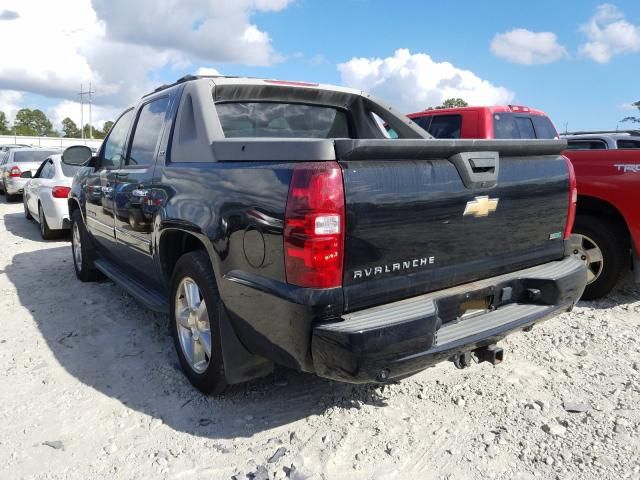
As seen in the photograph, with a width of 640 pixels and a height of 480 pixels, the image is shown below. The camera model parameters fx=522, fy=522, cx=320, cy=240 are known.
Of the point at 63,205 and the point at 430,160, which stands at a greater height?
the point at 430,160

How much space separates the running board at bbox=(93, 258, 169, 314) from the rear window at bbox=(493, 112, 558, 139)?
532 centimetres

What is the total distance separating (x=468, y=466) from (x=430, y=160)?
1511 mm

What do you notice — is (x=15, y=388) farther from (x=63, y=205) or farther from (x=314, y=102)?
(x=63, y=205)

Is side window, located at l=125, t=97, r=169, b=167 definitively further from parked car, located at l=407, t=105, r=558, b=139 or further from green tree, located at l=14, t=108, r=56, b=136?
green tree, located at l=14, t=108, r=56, b=136

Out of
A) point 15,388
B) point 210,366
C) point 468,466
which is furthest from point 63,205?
point 468,466

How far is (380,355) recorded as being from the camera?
2.27 meters

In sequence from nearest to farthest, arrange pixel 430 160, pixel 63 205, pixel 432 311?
pixel 432 311 < pixel 430 160 < pixel 63 205

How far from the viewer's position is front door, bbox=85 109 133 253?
4.51m

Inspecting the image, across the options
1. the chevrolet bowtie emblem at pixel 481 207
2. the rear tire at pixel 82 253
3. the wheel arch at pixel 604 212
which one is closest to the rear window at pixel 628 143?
the wheel arch at pixel 604 212

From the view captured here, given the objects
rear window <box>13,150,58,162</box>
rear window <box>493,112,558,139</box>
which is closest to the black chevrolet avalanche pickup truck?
rear window <box>493,112,558,139</box>

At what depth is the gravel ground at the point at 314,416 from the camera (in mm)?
2561

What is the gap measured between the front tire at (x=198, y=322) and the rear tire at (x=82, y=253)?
2578 mm

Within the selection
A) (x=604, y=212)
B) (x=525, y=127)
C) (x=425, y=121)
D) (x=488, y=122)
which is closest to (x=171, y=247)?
(x=604, y=212)

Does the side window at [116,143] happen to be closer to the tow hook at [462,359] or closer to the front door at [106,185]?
the front door at [106,185]
